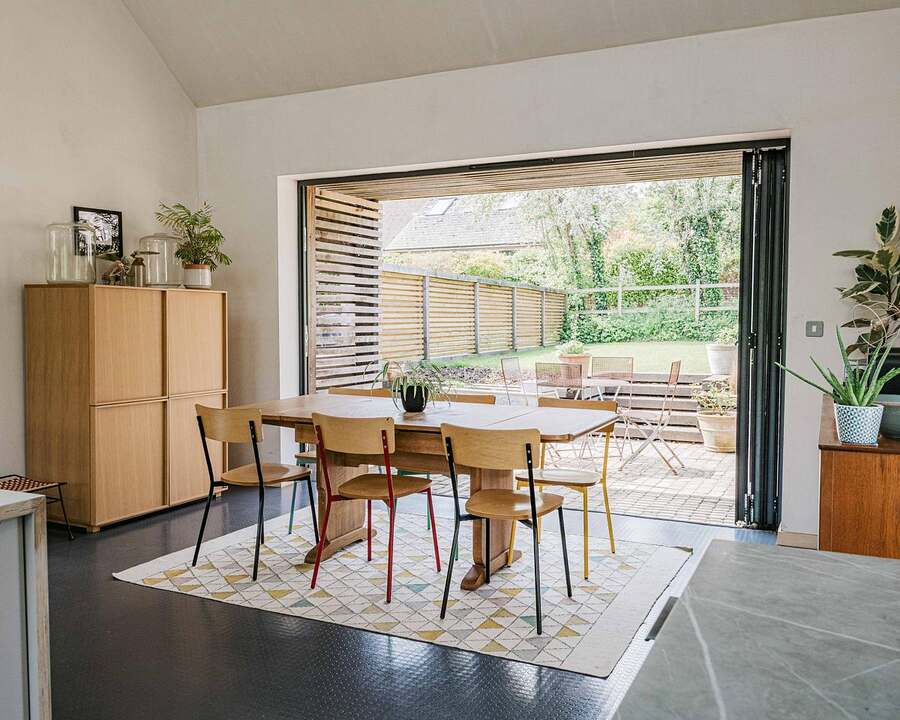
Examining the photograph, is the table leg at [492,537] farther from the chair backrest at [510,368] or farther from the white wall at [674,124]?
the chair backrest at [510,368]

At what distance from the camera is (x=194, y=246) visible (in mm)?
5758

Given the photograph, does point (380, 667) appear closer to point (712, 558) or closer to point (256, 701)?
point (256, 701)

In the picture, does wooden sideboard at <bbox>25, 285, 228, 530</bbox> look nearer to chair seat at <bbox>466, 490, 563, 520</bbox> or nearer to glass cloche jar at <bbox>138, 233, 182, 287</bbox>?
glass cloche jar at <bbox>138, 233, 182, 287</bbox>

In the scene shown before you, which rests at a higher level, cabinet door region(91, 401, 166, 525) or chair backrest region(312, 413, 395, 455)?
chair backrest region(312, 413, 395, 455)

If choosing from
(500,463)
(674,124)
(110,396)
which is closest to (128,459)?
(110,396)

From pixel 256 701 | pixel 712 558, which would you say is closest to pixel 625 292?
pixel 256 701

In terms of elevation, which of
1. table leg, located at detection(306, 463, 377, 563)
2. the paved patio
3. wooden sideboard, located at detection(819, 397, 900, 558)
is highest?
wooden sideboard, located at detection(819, 397, 900, 558)

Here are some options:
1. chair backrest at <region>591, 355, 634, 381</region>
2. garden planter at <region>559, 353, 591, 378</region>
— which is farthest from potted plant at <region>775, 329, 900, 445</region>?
garden planter at <region>559, 353, 591, 378</region>

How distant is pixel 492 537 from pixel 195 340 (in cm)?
274

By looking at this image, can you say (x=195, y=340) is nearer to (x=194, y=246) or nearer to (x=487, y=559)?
(x=194, y=246)

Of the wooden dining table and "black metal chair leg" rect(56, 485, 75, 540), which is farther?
"black metal chair leg" rect(56, 485, 75, 540)

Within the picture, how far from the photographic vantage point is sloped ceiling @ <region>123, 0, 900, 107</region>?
468 centimetres

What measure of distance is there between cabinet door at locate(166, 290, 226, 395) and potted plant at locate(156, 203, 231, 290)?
0.15m

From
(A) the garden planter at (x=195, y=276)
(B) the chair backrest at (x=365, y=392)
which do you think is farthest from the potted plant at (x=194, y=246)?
(B) the chair backrest at (x=365, y=392)
